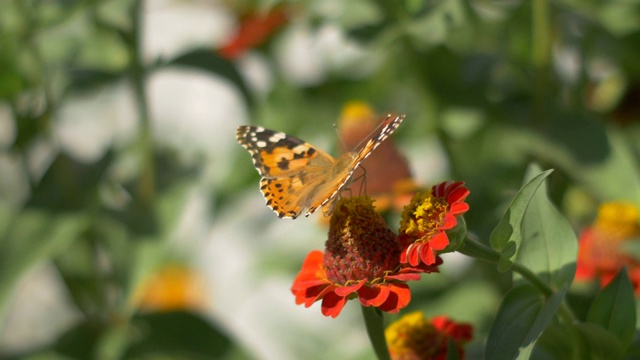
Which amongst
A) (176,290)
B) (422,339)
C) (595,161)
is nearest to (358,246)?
(422,339)

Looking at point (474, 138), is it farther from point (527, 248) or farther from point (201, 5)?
point (201, 5)

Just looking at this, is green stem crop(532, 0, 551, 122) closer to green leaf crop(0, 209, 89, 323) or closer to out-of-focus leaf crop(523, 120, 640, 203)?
out-of-focus leaf crop(523, 120, 640, 203)

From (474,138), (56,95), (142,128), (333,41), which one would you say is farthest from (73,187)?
(333,41)

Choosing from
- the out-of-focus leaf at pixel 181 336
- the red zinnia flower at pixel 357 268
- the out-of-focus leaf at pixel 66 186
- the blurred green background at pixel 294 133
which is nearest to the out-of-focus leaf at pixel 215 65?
the blurred green background at pixel 294 133

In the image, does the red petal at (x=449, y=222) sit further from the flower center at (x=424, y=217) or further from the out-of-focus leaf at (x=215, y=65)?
the out-of-focus leaf at (x=215, y=65)

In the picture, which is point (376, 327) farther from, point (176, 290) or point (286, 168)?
point (176, 290)

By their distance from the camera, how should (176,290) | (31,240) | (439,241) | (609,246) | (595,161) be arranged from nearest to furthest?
(439,241) < (609,246) < (595,161) < (31,240) < (176,290)

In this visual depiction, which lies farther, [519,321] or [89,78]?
[89,78]
